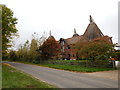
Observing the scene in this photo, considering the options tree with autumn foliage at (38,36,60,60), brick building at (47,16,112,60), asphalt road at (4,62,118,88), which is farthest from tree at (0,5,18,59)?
brick building at (47,16,112,60)

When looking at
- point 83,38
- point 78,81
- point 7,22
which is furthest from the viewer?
point 83,38

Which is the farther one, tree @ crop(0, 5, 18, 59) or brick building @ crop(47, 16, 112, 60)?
brick building @ crop(47, 16, 112, 60)

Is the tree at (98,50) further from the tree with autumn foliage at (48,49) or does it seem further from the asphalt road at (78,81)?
the tree with autumn foliage at (48,49)

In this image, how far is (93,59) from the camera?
1903 cm

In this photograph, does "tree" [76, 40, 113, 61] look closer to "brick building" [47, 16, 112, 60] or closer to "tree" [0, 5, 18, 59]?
"brick building" [47, 16, 112, 60]

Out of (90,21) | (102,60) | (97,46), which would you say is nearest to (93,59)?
(102,60)

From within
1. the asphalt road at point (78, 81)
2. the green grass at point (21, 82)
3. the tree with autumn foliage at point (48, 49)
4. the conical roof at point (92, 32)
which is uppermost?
the conical roof at point (92, 32)

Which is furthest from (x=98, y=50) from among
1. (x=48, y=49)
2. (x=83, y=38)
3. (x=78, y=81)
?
(x=48, y=49)

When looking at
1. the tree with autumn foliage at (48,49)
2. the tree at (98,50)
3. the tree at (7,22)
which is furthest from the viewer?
the tree with autumn foliage at (48,49)

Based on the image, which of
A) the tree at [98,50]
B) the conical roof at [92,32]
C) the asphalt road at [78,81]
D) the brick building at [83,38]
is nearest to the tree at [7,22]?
the asphalt road at [78,81]

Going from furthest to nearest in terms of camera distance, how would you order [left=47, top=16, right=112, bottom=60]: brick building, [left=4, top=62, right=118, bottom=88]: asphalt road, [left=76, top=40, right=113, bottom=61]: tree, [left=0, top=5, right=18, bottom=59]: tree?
[left=47, top=16, right=112, bottom=60]: brick building < [left=0, top=5, right=18, bottom=59]: tree < [left=76, top=40, right=113, bottom=61]: tree < [left=4, top=62, right=118, bottom=88]: asphalt road

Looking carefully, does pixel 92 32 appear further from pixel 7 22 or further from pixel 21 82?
pixel 21 82

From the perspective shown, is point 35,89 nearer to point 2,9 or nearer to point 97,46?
point 97,46

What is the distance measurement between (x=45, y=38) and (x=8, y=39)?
Result: 462 inches
